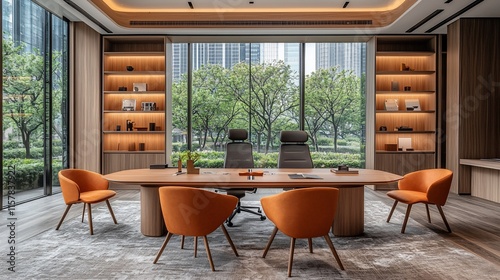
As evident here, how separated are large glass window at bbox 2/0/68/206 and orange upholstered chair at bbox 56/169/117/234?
3.53 ft

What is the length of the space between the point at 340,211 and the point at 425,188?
136 cm

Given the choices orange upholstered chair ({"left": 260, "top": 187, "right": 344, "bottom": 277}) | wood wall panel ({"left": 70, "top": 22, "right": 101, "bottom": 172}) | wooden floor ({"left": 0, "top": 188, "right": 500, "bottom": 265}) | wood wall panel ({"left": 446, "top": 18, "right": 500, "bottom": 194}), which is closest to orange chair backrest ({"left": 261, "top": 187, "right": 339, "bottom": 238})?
orange upholstered chair ({"left": 260, "top": 187, "right": 344, "bottom": 277})

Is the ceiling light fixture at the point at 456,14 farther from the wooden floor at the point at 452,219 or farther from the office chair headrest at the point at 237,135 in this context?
the office chair headrest at the point at 237,135

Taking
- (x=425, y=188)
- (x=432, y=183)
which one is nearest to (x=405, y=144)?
(x=425, y=188)

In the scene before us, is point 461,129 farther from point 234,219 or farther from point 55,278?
point 55,278

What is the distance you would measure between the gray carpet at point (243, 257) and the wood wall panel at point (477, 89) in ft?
9.81

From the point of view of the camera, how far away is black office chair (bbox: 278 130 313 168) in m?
4.97

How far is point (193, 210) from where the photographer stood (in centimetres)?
281

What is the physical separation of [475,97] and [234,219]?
5008 mm

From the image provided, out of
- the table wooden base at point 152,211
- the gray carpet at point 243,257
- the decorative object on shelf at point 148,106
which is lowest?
the gray carpet at point 243,257

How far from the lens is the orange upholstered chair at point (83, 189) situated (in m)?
3.79

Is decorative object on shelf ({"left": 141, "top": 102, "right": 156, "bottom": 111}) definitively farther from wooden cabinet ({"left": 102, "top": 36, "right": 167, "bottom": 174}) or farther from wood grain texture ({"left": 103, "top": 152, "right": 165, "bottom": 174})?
wood grain texture ({"left": 103, "top": 152, "right": 165, "bottom": 174})

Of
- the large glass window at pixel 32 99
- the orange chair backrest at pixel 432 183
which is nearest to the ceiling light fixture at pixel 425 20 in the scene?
the orange chair backrest at pixel 432 183

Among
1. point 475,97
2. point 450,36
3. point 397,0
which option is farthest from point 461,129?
point 397,0
